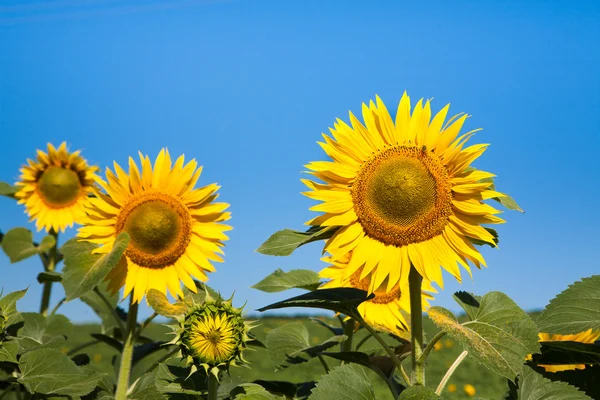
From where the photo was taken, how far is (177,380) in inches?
97.8

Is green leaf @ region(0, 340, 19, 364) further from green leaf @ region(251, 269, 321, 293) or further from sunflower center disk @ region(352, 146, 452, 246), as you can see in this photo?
sunflower center disk @ region(352, 146, 452, 246)

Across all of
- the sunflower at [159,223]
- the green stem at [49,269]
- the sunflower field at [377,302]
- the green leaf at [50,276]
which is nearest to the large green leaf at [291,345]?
the sunflower field at [377,302]

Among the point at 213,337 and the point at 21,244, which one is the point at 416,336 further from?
the point at 21,244

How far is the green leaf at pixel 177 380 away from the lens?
7.76 ft

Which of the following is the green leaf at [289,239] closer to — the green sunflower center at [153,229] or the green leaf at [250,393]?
the green leaf at [250,393]

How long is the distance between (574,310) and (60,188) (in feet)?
13.3

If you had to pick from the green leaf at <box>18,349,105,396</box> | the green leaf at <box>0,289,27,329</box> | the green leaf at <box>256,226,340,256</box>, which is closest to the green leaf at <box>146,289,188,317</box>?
the green leaf at <box>18,349,105,396</box>

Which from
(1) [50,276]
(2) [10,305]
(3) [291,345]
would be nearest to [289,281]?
(3) [291,345]

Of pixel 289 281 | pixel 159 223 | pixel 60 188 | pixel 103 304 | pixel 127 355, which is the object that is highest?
pixel 60 188

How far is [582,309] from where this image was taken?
94.0 inches

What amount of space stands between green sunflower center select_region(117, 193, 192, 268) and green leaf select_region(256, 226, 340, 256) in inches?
45.4

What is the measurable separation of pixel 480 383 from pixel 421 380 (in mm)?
5829

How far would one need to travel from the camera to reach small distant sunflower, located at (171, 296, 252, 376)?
2193mm

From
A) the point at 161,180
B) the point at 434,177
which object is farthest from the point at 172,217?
the point at 434,177
